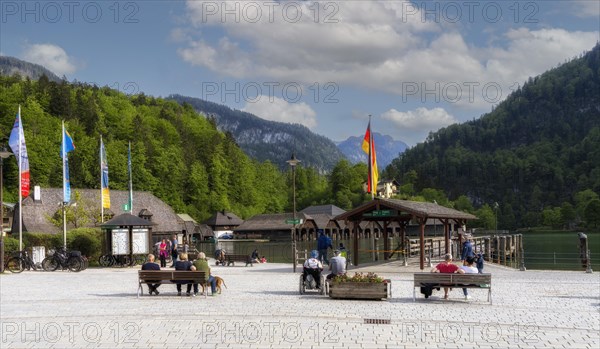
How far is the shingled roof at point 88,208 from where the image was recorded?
60.9 metres

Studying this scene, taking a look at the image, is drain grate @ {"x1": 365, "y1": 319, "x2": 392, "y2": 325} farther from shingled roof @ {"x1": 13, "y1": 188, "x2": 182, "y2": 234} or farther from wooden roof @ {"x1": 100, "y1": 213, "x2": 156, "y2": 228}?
shingled roof @ {"x1": 13, "y1": 188, "x2": 182, "y2": 234}

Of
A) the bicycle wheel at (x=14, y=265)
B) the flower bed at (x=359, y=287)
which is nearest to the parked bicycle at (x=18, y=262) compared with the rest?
the bicycle wheel at (x=14, y=265)

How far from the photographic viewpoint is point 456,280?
1712 centimetres

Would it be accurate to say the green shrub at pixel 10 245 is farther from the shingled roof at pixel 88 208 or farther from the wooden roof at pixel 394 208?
the wooden roof at pixel 394 208

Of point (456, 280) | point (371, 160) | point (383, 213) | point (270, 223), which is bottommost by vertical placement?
point (270, 223)

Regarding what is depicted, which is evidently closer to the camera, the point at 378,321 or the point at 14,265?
the point at 378,321

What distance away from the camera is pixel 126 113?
440 feet

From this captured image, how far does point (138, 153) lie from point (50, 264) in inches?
3042

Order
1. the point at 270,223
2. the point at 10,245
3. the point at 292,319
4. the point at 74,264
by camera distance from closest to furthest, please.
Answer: the point at 292,319 → the point at 74,264 → the point at 10,245 → the point at 270,223

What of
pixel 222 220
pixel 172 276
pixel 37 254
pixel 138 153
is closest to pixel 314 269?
pixel 172 276

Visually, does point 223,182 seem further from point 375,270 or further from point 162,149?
point 375,270

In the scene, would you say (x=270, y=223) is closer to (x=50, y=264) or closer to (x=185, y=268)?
(x=50, y=264)

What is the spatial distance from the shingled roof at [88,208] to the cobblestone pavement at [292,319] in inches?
1410

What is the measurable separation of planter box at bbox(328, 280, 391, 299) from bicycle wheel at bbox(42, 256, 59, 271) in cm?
1941
